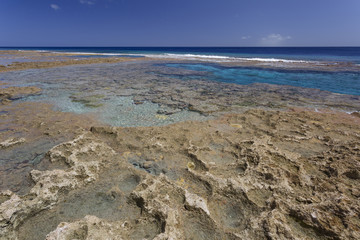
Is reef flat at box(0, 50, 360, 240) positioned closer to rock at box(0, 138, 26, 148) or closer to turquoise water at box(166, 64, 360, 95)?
rock at box(0, 138, 26, 148)

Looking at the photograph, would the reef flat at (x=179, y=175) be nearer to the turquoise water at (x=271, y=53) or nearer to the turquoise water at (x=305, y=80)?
the turquoise water at (x=305, y=80)

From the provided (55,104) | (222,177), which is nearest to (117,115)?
(55,104)

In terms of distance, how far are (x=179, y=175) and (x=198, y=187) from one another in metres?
0.52

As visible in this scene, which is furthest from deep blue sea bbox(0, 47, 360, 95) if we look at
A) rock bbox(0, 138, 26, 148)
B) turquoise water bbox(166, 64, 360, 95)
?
rock bbox(0, 138, 26, 148)

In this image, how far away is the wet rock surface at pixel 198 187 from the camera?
2.58 m

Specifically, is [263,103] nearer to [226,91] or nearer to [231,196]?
[226,91]

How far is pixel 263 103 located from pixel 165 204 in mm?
7910

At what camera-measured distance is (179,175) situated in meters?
3.82

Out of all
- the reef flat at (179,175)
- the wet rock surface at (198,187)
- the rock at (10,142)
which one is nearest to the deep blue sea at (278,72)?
the reef flat at (179,175)

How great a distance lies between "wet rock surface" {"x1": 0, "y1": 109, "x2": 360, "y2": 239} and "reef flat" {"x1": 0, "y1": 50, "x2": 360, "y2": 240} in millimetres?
18

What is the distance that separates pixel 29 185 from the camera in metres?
3.41

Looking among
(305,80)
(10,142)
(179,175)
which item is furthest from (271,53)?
(10,142)

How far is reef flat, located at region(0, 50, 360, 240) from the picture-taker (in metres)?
2.62

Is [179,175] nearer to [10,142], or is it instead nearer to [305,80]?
[10,142]
